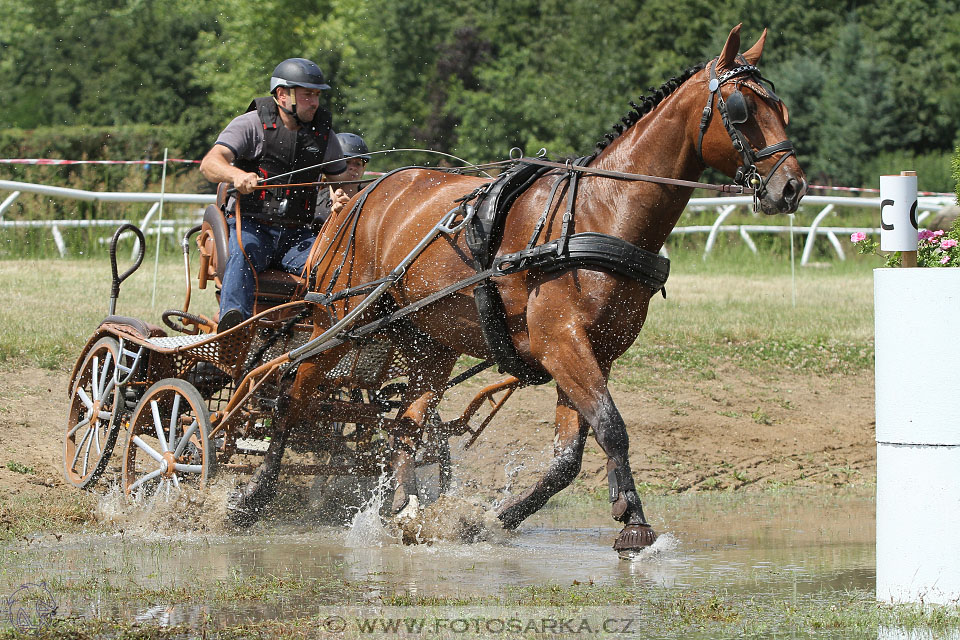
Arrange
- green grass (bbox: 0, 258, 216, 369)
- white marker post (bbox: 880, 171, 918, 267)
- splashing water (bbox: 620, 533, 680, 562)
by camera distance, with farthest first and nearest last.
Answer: green grass (bbox: 0, 258, 216, 369), splashing water (bbox: 620, 533, 680, 562), white marker post (bbox: 880, 171, 918, 267)

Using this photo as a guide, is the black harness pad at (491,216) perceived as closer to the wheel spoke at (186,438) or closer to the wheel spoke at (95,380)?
the wheel spoke at (186,438)

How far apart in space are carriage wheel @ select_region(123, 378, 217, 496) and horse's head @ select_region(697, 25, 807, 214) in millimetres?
3073

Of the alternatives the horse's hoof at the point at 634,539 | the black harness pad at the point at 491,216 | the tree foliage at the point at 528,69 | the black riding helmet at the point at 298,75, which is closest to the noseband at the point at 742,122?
the black harness pad at the point at 491,216

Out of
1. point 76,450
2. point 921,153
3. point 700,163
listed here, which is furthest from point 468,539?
point 921,153

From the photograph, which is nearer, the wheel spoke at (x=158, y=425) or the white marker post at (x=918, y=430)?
the white marker post at (x=918, y=430)

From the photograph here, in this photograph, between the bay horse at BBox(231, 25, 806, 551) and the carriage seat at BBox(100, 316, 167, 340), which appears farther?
the carriage seat at BBox(100, 316, 167, 340)

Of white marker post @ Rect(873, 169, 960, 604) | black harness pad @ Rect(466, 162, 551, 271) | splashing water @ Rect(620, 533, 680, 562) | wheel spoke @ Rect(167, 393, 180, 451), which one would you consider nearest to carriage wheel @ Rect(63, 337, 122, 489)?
wheel spoke @ Rect(167, 393, 180, 451)

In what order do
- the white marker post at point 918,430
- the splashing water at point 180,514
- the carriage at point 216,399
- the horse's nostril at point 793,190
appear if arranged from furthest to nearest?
the carriage at point 216,399
the splashing water at point 180,514
the horse's nostril at point 793,190
the white marker post at point 918,430

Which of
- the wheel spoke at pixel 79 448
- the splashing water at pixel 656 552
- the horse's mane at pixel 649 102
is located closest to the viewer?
the splashing water at pixel 656 552

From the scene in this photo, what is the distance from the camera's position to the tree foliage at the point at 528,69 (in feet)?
112

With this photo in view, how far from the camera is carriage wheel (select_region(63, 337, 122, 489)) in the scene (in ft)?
24.7

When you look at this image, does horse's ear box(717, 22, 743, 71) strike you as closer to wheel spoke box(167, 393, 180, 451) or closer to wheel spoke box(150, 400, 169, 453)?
wheel spoke box(167, 393, 180, 451)

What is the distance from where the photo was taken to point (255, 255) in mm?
7461

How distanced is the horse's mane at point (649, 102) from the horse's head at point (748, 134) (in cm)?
20
